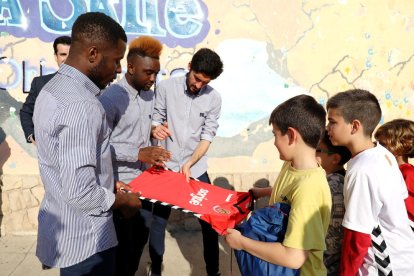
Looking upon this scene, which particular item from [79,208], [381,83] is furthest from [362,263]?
[381,83]

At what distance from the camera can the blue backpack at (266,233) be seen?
1.61m

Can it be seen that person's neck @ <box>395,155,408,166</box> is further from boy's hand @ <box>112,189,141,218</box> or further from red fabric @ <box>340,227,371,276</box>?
boy's hand @ <box>112,189,141,218</box>

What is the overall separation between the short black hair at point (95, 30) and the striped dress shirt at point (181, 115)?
1.43m

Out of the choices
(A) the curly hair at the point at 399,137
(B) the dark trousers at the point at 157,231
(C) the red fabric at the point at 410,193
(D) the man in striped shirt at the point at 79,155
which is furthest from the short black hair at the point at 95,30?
(C) the red fabric at the point at 410,193

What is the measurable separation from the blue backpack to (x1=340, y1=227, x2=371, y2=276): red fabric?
38 cm

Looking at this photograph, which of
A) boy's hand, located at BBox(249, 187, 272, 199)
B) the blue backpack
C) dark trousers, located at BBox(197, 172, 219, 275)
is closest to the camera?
the blue backpack

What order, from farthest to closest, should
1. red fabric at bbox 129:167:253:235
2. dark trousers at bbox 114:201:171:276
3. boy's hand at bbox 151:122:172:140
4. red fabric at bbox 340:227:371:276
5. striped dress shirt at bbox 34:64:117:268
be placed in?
boy's hand at bbox 151:122:172:140 → dark trousers at bbox 114:201:171:276 → red fabric at bbox 129:167:253:235 → red fabric at bbox 340:227:371:276 → striped dress shirt at bbox 34:64:117:268

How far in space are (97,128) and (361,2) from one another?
4.54m

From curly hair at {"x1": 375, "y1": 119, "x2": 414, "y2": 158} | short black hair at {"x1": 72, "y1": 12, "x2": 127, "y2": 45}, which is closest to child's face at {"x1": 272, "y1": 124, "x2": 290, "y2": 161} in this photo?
short black hair at {"x1": 72, "y1": 12, "x2": 127, "y2": 45}

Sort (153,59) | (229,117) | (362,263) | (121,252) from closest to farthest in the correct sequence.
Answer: (362,263)
(153,59)
(121,252)
(229,117)

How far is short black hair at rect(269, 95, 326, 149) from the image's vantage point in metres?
1.72

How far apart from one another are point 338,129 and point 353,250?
0.66 meters

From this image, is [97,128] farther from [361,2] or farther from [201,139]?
[361,2]

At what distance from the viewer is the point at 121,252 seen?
2.79 metres
